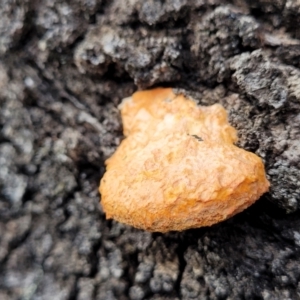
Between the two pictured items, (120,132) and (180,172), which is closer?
(180,172)

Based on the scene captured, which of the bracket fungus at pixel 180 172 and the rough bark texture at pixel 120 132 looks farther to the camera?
the rough bark texture at pixel 120 132

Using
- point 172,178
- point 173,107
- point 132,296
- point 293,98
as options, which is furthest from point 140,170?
point 293,98

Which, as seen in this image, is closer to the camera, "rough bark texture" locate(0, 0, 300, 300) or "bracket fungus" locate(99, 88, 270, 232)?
"bracket fungus" locate(99, 88, 270, 232)

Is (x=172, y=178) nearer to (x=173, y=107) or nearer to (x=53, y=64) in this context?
(x=173, y=107)
